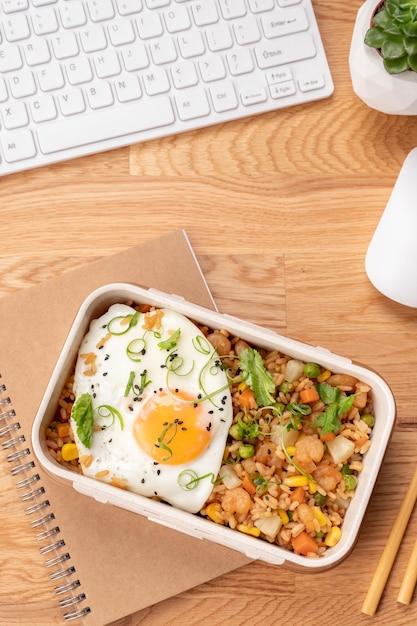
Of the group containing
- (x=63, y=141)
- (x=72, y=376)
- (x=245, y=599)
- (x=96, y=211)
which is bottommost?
(x=245, y=599)

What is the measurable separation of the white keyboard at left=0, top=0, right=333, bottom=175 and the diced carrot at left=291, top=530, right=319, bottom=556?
1.91 ft

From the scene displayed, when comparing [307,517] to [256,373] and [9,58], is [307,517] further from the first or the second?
[9,58]

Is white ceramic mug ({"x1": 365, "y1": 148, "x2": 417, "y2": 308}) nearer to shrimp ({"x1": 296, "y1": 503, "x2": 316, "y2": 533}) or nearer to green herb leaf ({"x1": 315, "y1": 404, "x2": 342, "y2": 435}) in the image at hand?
green herb leaf ({"x1": 315, "y1": 404, "x2": 342, "y2": 435})

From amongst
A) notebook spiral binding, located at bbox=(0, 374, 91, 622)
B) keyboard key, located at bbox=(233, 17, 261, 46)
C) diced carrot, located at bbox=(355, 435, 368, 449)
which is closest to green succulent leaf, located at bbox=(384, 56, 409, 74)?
keyboard key, located at bbox=(233, 17, 261, 46)

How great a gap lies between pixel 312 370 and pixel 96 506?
37 centimetres

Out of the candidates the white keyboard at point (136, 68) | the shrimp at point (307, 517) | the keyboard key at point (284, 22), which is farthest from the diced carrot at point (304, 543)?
the keyboard key at point (284, 22)

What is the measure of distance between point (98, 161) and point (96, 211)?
0.07 m

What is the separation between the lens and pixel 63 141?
3.65ft

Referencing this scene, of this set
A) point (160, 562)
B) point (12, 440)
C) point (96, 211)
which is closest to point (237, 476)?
point (160, 562)

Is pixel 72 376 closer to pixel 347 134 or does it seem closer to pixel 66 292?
pixel 66 292

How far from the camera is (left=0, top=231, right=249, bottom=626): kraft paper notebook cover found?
1.11m

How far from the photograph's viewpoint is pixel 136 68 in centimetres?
111

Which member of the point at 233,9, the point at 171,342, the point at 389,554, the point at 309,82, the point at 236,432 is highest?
the point at 233,9

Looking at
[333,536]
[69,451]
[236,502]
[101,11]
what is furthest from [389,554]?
[101,11]
